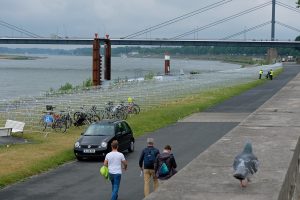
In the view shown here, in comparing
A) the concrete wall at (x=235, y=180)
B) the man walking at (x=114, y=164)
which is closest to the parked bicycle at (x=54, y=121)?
the concrete wall at (x=235, y=180)

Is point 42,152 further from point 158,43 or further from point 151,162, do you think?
point 158,43

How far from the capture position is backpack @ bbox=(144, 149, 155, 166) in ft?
47.7

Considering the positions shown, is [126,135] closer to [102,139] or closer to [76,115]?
[102,139]

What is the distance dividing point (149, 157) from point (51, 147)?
33.9ft

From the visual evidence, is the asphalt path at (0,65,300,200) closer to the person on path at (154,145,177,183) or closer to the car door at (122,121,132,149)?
the car door at (122,121,132,149)

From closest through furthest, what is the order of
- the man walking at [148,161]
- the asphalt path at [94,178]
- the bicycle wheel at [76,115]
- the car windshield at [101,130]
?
the man walking at [148,161] < the asphalt path at [94,178] < the car windshield at [101,130] < the bicycle wheel at [76,115]

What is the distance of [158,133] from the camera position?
2962cm

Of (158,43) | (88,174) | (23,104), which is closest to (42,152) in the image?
(88,174)

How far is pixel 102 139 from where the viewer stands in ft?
72.5

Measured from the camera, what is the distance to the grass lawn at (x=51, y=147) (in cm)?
1930

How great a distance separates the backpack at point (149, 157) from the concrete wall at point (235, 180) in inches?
43.0

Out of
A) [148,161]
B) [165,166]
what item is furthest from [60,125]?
[165,166]

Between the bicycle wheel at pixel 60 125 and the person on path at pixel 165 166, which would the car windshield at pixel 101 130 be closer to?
the bicycle wheel at pixel 60 125

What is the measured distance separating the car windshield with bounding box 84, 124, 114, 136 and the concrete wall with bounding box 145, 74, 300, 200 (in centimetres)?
502
